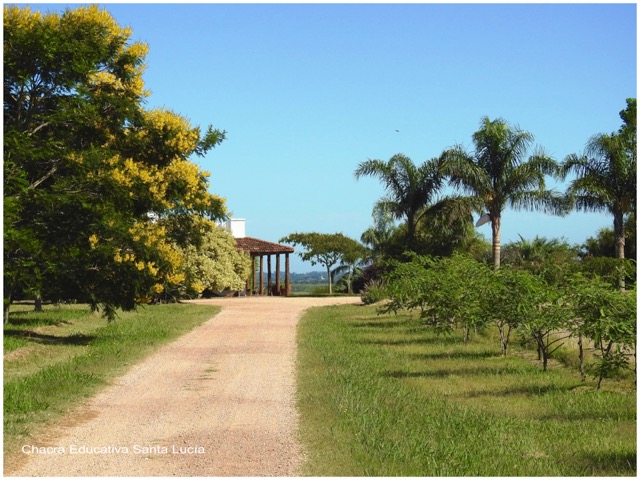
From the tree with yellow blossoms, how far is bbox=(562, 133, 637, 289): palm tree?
68.7 ft

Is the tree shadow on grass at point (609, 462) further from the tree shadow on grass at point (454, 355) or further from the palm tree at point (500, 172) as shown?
the palm tree at point (500, 172)

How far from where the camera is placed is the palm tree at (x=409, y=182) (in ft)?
123

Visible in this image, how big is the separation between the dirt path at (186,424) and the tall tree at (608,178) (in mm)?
23175

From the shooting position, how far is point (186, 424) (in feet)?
32.0

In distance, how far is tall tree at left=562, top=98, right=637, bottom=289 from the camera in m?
36.4

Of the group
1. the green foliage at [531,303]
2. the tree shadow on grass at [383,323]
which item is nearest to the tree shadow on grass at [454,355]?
the green foliage at [531,303]

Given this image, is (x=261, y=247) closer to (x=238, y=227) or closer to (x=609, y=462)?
(x=238, y=227)

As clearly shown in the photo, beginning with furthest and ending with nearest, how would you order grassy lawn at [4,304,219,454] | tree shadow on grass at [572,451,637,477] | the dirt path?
1. grassy lawn at [4,304,219,454]
2. tree shadow on grass at [572,451,637,477]
3. the dirt path

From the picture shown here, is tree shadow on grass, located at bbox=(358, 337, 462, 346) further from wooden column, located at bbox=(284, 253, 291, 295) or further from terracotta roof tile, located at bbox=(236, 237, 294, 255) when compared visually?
wooden column, located at bbox=(284, 253, 291, 295)

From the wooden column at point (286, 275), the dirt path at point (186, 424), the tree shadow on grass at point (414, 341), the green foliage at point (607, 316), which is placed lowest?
the dirt path at point (186, 424)

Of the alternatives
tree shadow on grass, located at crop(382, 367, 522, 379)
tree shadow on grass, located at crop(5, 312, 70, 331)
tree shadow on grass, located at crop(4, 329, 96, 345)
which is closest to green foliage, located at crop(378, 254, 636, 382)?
tree shadow on grass, located at crop(382, 367, 522, 379)

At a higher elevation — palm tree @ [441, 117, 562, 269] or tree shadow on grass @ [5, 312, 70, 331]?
palm tree @ [441, 117, 562, 269]

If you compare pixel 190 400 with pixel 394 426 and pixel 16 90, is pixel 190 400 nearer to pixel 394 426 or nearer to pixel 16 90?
pixel 394 426

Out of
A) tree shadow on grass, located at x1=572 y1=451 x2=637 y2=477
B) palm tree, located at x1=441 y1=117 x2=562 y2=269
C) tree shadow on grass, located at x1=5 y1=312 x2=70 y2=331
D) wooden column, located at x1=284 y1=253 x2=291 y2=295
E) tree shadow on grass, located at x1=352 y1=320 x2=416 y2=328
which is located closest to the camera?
tree shadow on grass, located at x1=572 y1=451 x2=637 y2=477
